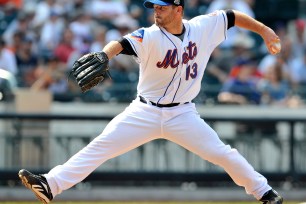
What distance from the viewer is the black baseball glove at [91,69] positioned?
21.6 ft

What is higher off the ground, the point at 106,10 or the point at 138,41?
the point at 106,10

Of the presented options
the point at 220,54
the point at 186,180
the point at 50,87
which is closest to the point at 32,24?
the point at 50,87

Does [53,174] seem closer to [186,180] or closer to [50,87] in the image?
[186,180]

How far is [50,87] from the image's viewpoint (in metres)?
12.5

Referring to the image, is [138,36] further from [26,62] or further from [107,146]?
[26,62]

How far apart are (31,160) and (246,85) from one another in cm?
360

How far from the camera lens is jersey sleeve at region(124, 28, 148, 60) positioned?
675 cm

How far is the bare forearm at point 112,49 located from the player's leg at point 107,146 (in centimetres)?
62

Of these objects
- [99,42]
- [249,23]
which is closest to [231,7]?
[99,42]

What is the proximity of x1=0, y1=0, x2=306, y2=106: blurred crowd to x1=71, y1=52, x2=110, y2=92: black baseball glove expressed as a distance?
4.85m

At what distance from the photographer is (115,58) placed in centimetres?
1335

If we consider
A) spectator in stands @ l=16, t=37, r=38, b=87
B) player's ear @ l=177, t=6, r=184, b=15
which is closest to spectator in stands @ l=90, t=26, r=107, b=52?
spectator in stands @ l=16, t=37, r=38, b=87

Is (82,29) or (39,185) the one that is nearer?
(39,185)

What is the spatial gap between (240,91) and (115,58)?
2.23m
